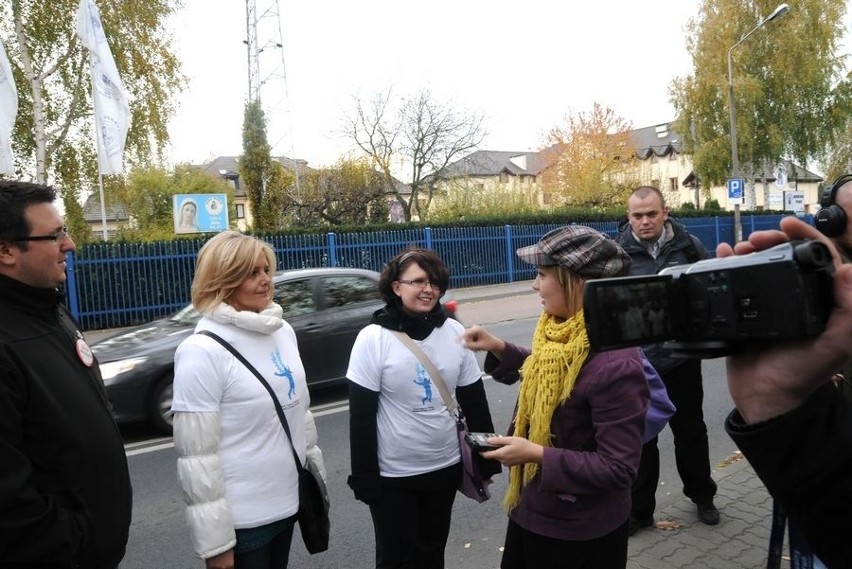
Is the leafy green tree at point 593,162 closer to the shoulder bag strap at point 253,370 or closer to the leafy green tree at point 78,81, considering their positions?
the leafy green tree at point 78,81

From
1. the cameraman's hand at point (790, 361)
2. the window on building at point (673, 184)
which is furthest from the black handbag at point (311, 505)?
the window on building at point (673, 184)

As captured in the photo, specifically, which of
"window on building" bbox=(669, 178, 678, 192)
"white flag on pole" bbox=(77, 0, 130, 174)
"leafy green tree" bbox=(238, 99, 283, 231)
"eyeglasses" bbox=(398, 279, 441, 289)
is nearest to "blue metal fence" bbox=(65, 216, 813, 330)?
"white flag on pole" bbox=(77, 0, 130, 174)

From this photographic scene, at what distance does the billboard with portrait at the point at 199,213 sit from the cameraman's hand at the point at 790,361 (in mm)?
16552

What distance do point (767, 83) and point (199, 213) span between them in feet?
Result: 98.2

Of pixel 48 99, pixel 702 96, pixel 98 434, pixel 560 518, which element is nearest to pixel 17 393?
pixel 98 434

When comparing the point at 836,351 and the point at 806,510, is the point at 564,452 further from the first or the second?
the point at 836,351

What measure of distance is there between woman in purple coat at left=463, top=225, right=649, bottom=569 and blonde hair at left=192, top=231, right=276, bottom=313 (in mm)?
1142

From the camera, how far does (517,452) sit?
1.87 m

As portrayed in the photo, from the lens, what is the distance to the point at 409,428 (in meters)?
2.60

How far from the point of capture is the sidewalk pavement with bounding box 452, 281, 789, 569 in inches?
129

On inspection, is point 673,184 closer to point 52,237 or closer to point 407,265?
point 407,265

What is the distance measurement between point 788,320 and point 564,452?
115cm

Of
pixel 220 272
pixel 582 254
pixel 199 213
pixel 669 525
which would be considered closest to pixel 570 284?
pixel 582 254

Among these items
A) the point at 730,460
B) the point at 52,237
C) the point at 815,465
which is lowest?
the point at 730,460
